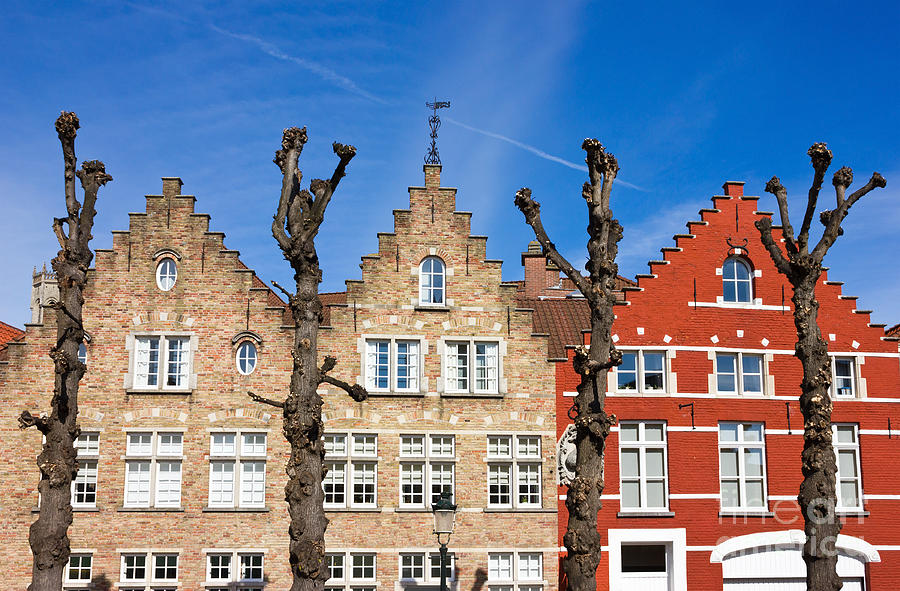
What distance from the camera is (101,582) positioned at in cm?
2338

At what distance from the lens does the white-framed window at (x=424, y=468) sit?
24.4 metres

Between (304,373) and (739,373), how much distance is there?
1343 cm

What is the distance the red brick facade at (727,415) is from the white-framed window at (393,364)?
3.83m

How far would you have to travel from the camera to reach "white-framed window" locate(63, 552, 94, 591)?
2341 cm

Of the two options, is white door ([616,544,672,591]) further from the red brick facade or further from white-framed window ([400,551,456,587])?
white-framed window ([400,551,456,587])

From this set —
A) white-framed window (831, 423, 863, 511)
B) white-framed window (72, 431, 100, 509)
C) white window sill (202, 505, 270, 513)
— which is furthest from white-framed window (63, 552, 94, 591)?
white-framed window (831, 423, 863, 511)

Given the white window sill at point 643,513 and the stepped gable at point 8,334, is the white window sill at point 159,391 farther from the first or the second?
the white window sill at point 643,513

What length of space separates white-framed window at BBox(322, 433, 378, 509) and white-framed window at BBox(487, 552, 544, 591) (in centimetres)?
340

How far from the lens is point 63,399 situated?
18.0 m

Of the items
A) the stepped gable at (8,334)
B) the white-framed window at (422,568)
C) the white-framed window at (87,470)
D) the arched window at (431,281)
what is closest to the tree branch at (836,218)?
the arched window at (431,281)

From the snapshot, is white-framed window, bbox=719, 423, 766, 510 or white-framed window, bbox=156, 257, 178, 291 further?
white-framed window, bbox=719, 423, 766, 510

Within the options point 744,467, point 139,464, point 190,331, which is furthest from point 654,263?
point 139,464

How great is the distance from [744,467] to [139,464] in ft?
50.9

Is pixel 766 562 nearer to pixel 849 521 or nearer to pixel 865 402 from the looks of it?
pixel 849 521
